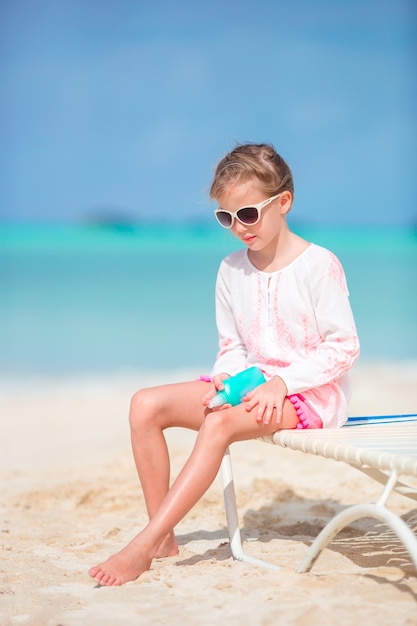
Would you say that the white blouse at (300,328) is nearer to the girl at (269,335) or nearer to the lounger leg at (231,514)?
the girl at (269,335)

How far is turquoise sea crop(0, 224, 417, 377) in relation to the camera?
31.9 feet

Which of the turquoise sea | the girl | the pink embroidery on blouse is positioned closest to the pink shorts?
the girl

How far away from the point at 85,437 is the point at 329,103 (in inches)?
1020

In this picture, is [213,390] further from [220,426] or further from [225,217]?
[225,217]

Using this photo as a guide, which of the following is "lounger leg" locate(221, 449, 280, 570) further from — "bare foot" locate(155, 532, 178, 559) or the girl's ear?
the girl's ear

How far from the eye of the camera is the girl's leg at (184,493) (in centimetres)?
267

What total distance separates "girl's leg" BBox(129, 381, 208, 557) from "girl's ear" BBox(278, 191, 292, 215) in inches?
26.0

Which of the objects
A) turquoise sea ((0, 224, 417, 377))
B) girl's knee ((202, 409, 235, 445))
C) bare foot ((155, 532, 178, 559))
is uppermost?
turquoise sea ((0, 224, 417, 377))

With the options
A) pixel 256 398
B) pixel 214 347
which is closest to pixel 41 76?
pixel 214 347

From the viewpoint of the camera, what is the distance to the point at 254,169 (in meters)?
3.02

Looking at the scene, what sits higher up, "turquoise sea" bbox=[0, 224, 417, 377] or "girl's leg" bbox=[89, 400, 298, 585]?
"turquoise sea" bbox=[0, 224, 417, 377]

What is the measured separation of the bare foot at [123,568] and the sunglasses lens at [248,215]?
106 cm

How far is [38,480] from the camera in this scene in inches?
181

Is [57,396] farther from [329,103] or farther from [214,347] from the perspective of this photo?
[329,103]
